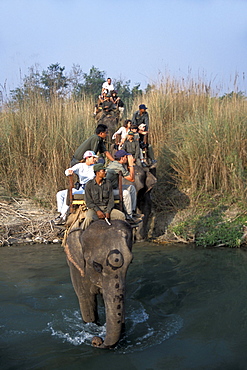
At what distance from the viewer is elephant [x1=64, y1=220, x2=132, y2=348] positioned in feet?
14.5

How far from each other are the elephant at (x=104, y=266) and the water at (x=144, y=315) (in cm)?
40

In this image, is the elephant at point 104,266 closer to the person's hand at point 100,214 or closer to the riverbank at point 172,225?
the person's hand at point 100,214

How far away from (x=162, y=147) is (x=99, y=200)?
6.88 m

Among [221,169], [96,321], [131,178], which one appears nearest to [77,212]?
[96,321]

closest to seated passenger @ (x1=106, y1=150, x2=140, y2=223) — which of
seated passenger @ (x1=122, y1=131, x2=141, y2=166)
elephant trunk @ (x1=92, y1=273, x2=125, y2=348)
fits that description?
elephant trunk @ (x1=92, y1=273, x2=125, y2=348)

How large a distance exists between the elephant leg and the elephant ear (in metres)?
0.24

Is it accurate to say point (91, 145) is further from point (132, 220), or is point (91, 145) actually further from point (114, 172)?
point (132, 220)

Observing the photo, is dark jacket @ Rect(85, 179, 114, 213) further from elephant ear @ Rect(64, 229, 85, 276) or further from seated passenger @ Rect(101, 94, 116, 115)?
seated passenger @ Rect(101, 94, 116, 115)

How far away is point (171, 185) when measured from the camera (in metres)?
11.4

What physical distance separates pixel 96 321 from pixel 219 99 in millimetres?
8543

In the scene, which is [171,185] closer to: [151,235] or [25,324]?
[151,235]

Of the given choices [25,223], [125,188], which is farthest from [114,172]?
[25,223]

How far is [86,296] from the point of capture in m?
5.28

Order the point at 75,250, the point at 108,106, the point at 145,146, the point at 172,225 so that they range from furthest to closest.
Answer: the point at 108,106
the point at 145,146
the point at 172,225
the point at 75,250
